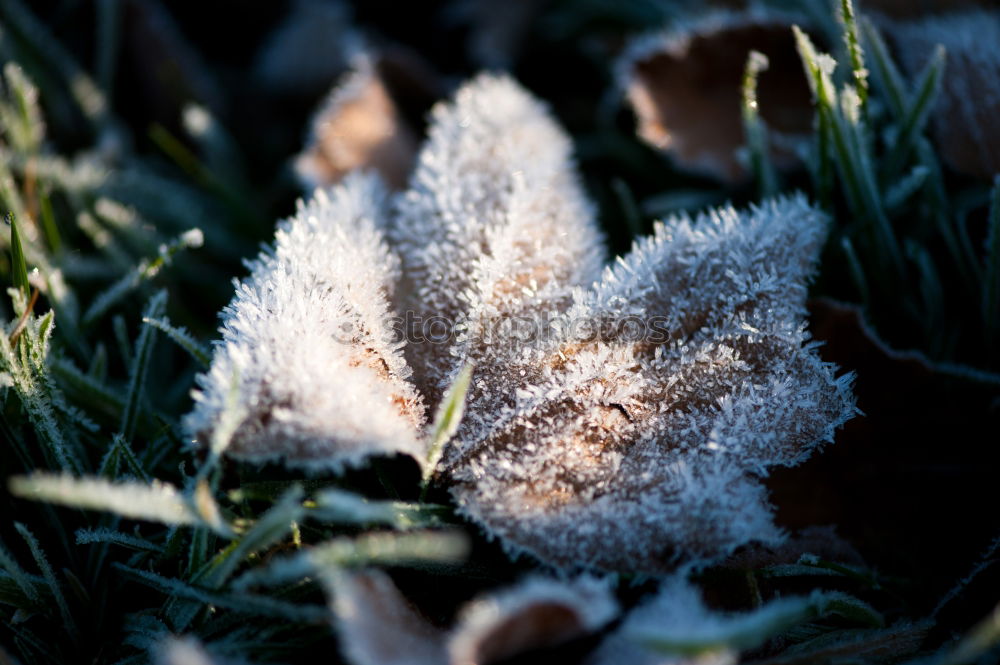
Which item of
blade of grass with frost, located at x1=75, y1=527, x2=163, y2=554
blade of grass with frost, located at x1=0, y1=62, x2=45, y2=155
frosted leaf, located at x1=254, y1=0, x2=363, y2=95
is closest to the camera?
blade of grass with frost, located at x1=75, y1=527, x2=163, y2=554

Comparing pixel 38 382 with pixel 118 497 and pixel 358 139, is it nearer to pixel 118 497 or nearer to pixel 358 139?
pixel 118 497

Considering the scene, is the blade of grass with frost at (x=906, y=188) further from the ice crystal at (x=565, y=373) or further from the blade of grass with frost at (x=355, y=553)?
the blade of grass with frost at (x=355, y=553)

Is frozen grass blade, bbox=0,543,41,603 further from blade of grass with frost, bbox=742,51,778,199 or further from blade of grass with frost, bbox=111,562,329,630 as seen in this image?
blade of grass with frost, bbox=742,51,778,199

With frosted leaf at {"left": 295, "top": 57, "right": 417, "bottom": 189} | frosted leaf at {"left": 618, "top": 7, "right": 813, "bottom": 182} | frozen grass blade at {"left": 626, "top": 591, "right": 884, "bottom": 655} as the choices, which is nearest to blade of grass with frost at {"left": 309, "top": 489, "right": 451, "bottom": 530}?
frozen grass blade at {"left": 626, "top": 591, "right": 884, "bottom": 655}

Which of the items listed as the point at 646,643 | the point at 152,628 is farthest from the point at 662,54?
the point at 152,628

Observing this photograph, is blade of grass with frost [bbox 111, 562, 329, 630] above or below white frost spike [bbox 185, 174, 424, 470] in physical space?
below

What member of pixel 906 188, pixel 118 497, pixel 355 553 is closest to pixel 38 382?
pixel 118 497

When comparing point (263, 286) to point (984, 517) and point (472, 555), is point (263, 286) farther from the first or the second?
point (984, 517)
